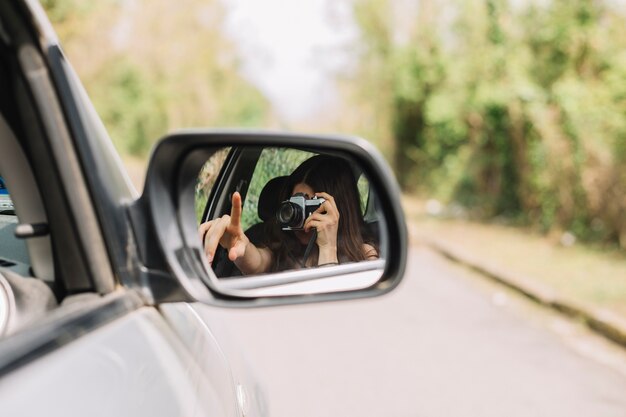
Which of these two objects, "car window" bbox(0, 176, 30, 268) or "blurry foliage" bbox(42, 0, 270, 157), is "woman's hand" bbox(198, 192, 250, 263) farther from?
"blurry foliage" bbox(42, 0, 270, 157)

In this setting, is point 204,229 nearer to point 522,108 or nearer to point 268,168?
point 268,168

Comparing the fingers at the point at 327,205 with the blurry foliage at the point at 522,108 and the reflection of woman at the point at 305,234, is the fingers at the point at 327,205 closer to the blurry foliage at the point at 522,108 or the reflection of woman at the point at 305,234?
the reflection of woman at the point at 305,234

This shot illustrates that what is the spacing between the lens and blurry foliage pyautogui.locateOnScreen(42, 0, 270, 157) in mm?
31000

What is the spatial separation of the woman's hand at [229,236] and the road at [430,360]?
8.39 feet

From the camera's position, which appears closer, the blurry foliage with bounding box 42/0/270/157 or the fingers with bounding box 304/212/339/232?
the fingers with bounding box 304/212/339/232

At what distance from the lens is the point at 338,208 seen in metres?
1.67

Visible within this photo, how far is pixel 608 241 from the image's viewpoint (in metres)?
11.8

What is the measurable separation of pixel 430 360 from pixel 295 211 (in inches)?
187

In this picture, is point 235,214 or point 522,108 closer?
point 235,214

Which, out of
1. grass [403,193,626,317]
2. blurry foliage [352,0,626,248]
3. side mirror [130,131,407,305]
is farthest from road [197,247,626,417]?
blurry foliage [352,0,626,248]

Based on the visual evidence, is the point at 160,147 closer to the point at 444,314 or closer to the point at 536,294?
the point at 444,314

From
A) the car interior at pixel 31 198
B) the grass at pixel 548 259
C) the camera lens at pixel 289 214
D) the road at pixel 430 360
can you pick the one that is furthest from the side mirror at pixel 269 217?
the grass at pixel 548 259

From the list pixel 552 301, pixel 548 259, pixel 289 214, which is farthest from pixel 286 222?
pixel 548 259

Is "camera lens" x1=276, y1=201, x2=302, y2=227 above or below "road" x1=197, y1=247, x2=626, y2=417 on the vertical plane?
above
